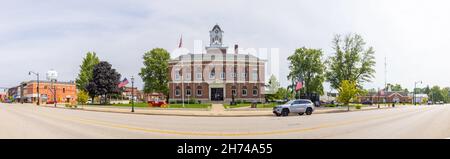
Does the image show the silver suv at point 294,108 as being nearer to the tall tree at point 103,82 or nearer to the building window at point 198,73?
the building window at point 198,73

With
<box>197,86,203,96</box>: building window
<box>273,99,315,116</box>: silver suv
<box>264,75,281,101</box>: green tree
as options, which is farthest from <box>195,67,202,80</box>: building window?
<box>273,99,315,116</box>: silver suv

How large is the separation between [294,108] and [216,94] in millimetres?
33795

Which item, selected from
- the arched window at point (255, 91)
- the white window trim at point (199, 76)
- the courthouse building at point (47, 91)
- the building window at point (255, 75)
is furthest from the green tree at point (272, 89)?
the courthouse building at point (47, 91)

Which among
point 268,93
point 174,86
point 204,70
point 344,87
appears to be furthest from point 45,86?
point 344,87

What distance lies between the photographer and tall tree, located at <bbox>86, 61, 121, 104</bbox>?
58844mm

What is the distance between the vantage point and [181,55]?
2441 inches

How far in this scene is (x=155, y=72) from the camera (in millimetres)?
64875

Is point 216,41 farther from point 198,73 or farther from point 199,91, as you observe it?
point 199,91

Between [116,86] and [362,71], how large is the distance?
2057 inches

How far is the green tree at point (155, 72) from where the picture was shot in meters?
64.2

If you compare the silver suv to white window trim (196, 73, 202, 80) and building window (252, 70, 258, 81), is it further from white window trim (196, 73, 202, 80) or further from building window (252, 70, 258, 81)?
white window trim (196, 73, 202, 80)

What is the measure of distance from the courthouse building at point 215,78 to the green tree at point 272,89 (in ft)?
43.6

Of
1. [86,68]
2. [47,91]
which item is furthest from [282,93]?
[47,91]

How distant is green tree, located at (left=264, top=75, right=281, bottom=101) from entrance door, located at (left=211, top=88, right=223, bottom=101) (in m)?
17.2
